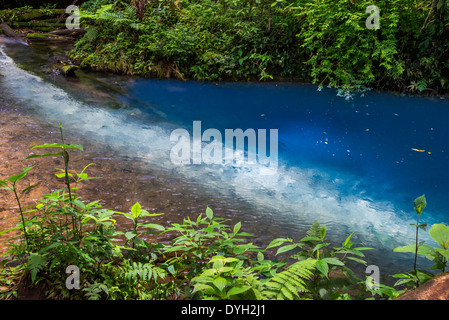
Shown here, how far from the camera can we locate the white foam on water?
3371 millimetres

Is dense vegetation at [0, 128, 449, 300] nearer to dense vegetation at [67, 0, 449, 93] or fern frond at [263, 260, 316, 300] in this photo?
fern frond at [263, 260, 316, 300]

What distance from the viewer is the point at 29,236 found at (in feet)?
5.61

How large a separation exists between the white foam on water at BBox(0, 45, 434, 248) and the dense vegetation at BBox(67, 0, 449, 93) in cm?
312

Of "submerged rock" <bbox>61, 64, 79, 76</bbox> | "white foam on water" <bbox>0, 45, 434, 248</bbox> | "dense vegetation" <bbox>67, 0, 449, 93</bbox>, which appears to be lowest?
"white foam on water" <bbox>0, 45, 434, 248</bbox>

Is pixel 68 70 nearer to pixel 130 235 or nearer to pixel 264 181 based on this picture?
pixel 264 181

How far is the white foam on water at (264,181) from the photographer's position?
337 cm

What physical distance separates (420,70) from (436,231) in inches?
301

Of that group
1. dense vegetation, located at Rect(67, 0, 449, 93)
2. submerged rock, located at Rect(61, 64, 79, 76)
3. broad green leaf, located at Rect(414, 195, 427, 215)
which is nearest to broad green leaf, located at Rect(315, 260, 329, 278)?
broad green leaf, located at Rect(414, 195, 427, 215)

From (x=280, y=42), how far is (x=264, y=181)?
223 inches

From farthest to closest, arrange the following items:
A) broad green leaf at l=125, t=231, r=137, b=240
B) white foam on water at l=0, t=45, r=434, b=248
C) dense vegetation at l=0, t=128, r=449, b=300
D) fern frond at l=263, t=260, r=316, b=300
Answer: white foam on water at l=0, t=45, r=434, b=248, broad green leaf at l=125, t=231, r=137, b=240, dense vegetation at l=0, t=128, r=449, b=300, fern frond at l=263, t=260, r=316, b=300

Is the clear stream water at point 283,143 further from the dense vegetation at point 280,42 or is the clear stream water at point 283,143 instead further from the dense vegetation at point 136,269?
the dense vegetation at point 136,269

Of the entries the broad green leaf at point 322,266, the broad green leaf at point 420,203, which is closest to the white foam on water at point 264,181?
the broad green leaf at point 420,203

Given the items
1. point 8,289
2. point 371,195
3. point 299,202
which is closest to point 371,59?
point 371,195
